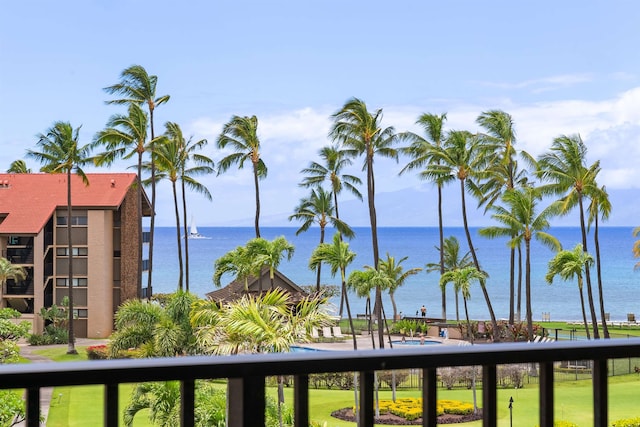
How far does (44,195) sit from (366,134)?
53.5 ft

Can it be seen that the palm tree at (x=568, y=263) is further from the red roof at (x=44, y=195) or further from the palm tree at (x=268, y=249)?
the red roof at (x=44, y=195)

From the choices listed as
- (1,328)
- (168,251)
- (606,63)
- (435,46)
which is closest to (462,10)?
(435,46)

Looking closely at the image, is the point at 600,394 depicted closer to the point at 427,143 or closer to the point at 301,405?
the point at 301,405

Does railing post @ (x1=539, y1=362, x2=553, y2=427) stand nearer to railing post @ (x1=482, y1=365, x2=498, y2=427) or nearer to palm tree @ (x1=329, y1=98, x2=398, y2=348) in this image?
railing post @ (x1=482, y1=365, x2=498, y2=427)

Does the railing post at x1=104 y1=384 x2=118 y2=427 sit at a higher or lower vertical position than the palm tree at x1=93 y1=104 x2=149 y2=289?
lower

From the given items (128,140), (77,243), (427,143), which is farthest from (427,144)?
(77,243)

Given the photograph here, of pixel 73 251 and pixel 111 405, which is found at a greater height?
pixel 111 405

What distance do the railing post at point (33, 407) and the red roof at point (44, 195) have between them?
3737 centimetres

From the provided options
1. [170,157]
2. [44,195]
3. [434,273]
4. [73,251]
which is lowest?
[434,273]

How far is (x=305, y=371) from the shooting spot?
1.20 meters

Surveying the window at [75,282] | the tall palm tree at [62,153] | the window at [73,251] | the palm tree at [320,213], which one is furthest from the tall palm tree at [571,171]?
the window at [75,282]

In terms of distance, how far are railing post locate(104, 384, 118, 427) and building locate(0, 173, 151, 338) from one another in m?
37.4

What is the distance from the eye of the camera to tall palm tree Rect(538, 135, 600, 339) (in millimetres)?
31000

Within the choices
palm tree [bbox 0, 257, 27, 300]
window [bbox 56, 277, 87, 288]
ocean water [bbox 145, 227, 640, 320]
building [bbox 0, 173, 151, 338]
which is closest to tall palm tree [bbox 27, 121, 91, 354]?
window [bbox 56, 277, 87, 288]
